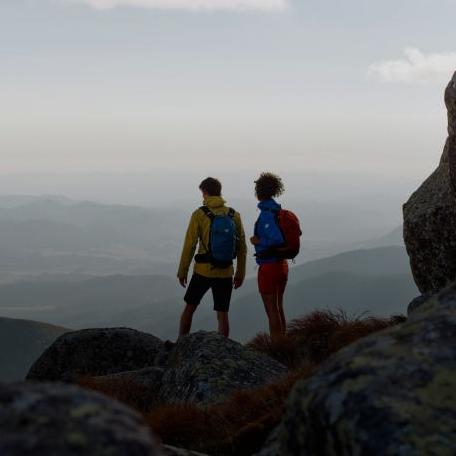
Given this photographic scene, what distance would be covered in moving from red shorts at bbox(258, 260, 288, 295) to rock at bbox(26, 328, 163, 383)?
3610 millimetres

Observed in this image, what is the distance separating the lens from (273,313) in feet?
46.9

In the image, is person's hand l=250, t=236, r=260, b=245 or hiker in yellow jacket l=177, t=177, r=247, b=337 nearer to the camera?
hiker in yellow jacket l=177, t=177, r=247, b=337

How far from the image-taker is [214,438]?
6.25 m

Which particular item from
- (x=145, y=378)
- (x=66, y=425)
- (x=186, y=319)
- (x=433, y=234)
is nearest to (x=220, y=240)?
(x=186, y=319)

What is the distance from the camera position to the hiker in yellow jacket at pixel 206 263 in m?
13.3

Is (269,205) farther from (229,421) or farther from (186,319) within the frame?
(229,421)

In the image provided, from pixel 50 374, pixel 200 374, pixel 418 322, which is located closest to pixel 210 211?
pixel 200 374

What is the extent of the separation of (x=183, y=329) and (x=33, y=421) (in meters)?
11.6

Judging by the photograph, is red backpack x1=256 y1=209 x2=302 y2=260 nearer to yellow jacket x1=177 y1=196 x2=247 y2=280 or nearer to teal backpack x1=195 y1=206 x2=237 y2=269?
yellow jacket x1=177 y1=196 x2=247 y2=280

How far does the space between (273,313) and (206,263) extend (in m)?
2.27

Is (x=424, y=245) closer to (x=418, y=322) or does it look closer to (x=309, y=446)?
(x=418, y=322)

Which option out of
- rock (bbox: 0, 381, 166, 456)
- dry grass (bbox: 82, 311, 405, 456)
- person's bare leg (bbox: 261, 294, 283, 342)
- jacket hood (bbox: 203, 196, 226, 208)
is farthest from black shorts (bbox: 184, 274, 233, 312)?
rock (bbox: 0, 381, 166, 456)

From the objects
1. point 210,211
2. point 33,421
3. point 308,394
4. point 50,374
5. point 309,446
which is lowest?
point 50,374

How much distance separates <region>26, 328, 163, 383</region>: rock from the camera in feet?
50.2
